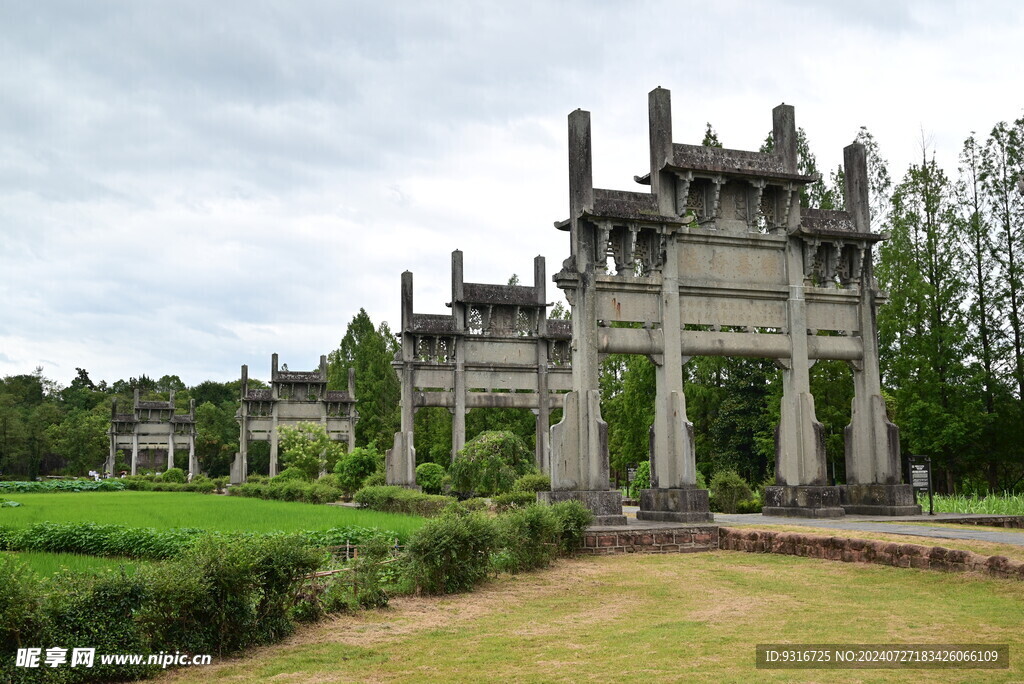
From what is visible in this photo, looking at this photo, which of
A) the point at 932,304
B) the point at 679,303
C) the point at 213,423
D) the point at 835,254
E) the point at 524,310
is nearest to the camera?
the point at 679,303

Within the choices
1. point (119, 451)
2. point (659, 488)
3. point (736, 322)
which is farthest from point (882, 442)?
point (119, 451)

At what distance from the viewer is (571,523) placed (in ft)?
47.6

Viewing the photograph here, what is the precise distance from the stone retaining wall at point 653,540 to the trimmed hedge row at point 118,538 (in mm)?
3565

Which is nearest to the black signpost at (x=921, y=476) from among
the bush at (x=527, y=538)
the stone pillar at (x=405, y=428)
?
the bush at (x=527, y=538)

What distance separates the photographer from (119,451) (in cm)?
8106

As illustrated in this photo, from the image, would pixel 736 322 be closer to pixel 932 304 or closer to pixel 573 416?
pixel 573 416

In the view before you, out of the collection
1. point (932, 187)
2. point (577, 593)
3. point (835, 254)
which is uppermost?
point (932, 187)

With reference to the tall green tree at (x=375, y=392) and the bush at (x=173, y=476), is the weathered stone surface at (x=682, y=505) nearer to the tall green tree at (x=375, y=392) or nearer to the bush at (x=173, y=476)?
the tall green tree at (x=375, y=392)

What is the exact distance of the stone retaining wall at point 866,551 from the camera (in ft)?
33.1


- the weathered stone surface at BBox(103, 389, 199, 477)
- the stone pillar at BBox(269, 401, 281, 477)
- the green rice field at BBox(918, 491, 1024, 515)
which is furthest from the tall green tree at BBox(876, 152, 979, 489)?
the weathered stone surface at BBox(103, 389, 199, 477)

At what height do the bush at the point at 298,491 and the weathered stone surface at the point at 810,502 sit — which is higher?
the weathered stone surface at the point at 810,502

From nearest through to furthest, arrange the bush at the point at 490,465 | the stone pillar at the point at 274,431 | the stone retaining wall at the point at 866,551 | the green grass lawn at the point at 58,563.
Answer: the stone retaining wall at the point at 866,551 < the green grass lawn at the point at 58,563 < the bush at the point at 490,465 < the stone pillar at the point at 274,431

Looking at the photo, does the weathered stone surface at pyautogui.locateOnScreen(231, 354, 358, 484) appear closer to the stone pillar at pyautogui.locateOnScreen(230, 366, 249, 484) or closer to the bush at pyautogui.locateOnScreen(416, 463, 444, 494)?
the stone pillar at pyautogui.locateOnScreen(230, 366, 249, 484)

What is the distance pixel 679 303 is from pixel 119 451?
7651 centimetres
